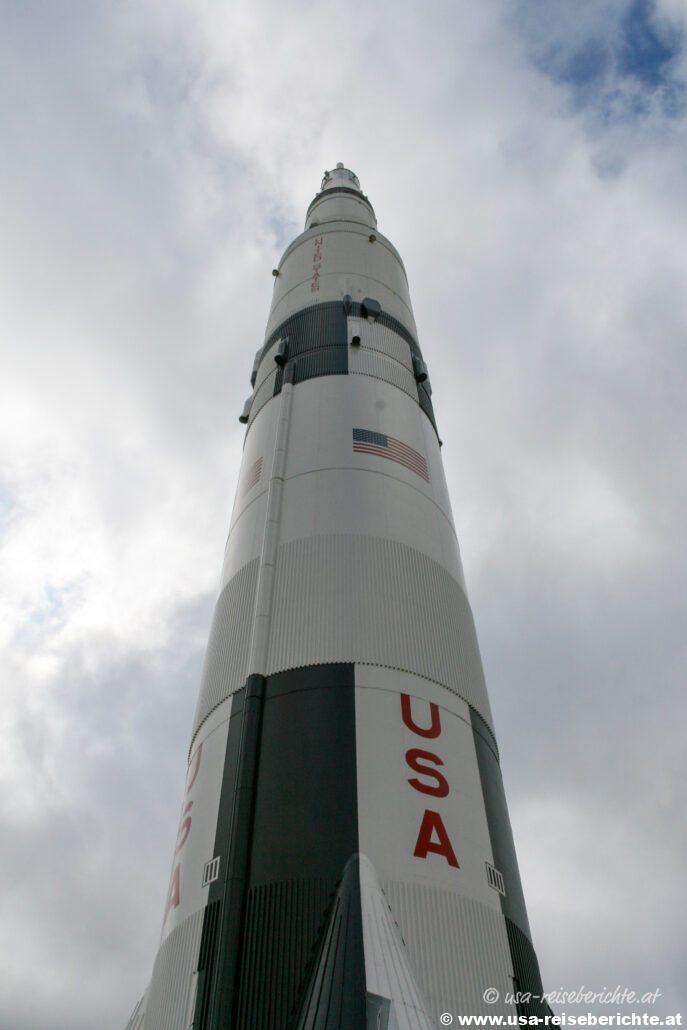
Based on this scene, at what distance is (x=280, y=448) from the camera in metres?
14.9

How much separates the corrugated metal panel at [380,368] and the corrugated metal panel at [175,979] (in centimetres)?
1087

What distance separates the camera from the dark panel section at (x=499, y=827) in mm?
10089

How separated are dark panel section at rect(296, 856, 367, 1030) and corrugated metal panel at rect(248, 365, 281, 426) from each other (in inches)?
422

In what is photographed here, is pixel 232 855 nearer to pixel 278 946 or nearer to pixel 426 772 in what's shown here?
pixel 278 946

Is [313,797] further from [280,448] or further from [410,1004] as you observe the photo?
[280,448]

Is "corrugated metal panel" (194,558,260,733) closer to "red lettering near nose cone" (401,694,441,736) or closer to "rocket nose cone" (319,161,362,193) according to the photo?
"red lettering near nose cone" (401,694,441,736)

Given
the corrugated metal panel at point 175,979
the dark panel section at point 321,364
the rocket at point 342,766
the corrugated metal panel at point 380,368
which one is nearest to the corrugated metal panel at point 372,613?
the rocket at point 342,766

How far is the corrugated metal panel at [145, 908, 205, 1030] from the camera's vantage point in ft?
29.5

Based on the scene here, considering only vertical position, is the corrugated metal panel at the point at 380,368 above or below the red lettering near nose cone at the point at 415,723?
above

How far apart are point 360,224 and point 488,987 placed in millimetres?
19658

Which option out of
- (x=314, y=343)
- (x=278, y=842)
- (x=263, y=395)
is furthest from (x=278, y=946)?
(x=314, y=343)

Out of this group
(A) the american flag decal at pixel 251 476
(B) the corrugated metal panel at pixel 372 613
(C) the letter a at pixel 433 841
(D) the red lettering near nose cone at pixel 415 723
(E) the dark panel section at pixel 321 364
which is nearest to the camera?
(C) the letter a at pixel 433 841

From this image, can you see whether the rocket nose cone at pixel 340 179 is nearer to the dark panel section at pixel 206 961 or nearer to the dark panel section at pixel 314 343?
the dark panel section at pixel 314 343

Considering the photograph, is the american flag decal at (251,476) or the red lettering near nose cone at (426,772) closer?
the red lettering near nose cone at (426,772)
